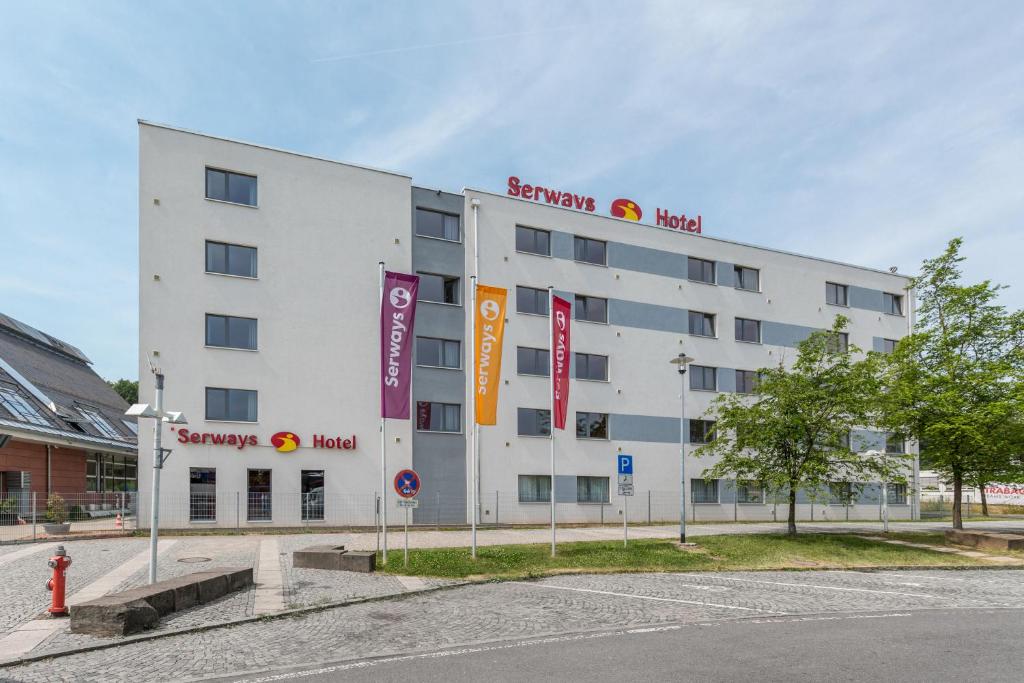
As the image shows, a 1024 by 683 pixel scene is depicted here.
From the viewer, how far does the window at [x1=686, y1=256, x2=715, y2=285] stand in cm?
3959

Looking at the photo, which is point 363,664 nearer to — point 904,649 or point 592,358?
point 904,649

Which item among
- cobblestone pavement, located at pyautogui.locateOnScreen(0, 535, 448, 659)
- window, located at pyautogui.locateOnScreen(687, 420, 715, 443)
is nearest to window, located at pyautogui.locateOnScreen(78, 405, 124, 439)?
cobblestone pavement, located at pyautogui.locateOnScreen(0, 535, 448, 659)

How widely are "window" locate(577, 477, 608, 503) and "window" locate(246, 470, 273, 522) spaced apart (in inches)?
532

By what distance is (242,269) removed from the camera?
29.7m

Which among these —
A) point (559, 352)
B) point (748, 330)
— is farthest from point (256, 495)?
point (748, 330)

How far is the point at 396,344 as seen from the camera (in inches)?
714

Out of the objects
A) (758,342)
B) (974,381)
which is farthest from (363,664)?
(758,342)

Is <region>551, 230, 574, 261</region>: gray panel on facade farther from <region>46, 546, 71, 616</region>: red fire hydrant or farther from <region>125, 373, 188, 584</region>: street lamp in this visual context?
<region>46, 546, 71, 616</region>: red fire hydrant

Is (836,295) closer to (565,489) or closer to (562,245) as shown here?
(562,245)

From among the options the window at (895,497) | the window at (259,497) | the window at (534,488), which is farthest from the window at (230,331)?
the window at (895,497)

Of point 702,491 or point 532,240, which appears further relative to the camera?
point 702,491

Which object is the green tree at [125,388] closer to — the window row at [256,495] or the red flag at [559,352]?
the window row at [256,495]

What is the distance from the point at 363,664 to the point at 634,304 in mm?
30186

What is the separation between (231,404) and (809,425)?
811 inches
